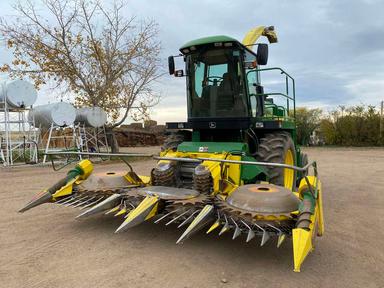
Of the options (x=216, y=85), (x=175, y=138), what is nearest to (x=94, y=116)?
(x=175, y=138)

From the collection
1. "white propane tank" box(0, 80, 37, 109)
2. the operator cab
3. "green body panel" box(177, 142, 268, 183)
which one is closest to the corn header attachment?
"green body panel" box(177, 142, 268, 183)

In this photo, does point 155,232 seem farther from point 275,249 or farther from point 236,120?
point 236,120

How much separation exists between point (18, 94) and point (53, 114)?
53.8 inches

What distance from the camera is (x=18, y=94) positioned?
1280 cm

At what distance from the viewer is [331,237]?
14.5 feet

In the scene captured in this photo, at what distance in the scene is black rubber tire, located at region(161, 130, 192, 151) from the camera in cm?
623

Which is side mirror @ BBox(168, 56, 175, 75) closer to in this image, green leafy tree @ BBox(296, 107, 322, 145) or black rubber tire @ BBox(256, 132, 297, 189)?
black rubber tire @ BBox(256, 132, 297, 189)

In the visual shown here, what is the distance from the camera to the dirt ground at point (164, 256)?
318 cm

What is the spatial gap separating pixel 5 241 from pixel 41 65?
1153 centimetres

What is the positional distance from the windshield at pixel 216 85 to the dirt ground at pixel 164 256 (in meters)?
2.07

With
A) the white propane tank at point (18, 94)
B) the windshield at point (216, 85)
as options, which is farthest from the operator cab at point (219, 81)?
the white propane tank at point (18, 94)

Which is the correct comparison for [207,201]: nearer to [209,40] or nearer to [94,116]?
[209,40]

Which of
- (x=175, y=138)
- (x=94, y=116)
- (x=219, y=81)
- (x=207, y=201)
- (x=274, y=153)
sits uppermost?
(x=219, y=81)

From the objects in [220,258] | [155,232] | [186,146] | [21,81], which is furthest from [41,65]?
[220,258]
